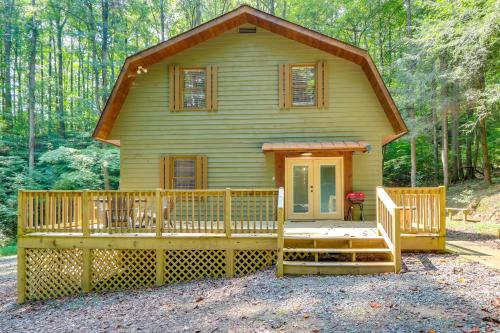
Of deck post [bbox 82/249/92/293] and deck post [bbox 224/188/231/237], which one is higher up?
deck post [bbox 224/188/231/237]

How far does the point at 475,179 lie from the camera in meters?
17.6

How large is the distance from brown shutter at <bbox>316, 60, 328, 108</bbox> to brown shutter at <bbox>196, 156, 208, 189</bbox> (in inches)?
146

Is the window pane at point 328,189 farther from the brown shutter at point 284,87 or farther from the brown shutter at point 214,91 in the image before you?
the brown shutter at point 214,91

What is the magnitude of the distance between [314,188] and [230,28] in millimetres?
5295

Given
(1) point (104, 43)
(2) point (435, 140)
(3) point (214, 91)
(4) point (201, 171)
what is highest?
(1) point (104, 43)

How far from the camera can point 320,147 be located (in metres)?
8.47

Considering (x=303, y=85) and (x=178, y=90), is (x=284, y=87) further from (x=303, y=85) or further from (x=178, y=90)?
(x=178, y=90)

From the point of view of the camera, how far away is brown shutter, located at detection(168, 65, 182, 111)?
31.1ft

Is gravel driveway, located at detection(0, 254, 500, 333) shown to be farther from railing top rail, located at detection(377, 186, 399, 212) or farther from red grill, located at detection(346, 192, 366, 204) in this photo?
red grill, located at detection(346, 192, 366, 204)

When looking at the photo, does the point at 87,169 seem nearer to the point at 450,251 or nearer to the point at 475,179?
the point at 450,251

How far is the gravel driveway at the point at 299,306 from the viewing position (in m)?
3.76

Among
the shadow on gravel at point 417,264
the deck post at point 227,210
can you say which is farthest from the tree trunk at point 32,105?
the shadow on gravel at point 417,264

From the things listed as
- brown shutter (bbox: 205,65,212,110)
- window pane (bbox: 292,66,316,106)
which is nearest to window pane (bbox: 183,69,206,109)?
brown shutter (bbox: 205,65,212,110)

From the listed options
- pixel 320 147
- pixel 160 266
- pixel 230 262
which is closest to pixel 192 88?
pixel 320 147
